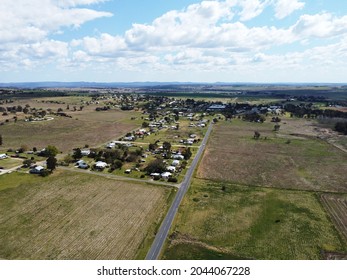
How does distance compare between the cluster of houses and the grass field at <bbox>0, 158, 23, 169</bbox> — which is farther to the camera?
the grass field at <bbox>0, 158, 23, 169</bbox>

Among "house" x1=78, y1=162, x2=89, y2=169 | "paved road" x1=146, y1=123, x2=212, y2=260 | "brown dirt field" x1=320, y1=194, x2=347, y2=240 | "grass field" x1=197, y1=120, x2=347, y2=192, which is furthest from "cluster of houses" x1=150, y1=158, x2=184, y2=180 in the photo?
"brown dirt field" x1=320, y1=194, x2=347, y2=240

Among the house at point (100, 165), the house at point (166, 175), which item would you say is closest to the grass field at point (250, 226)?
the house at point (166, 175)

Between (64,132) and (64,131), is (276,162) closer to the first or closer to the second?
(64,132)

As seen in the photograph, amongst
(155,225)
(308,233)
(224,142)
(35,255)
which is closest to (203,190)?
(155,225)

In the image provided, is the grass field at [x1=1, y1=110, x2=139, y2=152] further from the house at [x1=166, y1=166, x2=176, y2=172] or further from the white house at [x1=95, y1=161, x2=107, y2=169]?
the house at [x1=166, y1=166, x2=176, y2=172]

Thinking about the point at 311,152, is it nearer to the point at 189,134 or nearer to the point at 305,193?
the point at 305,193
